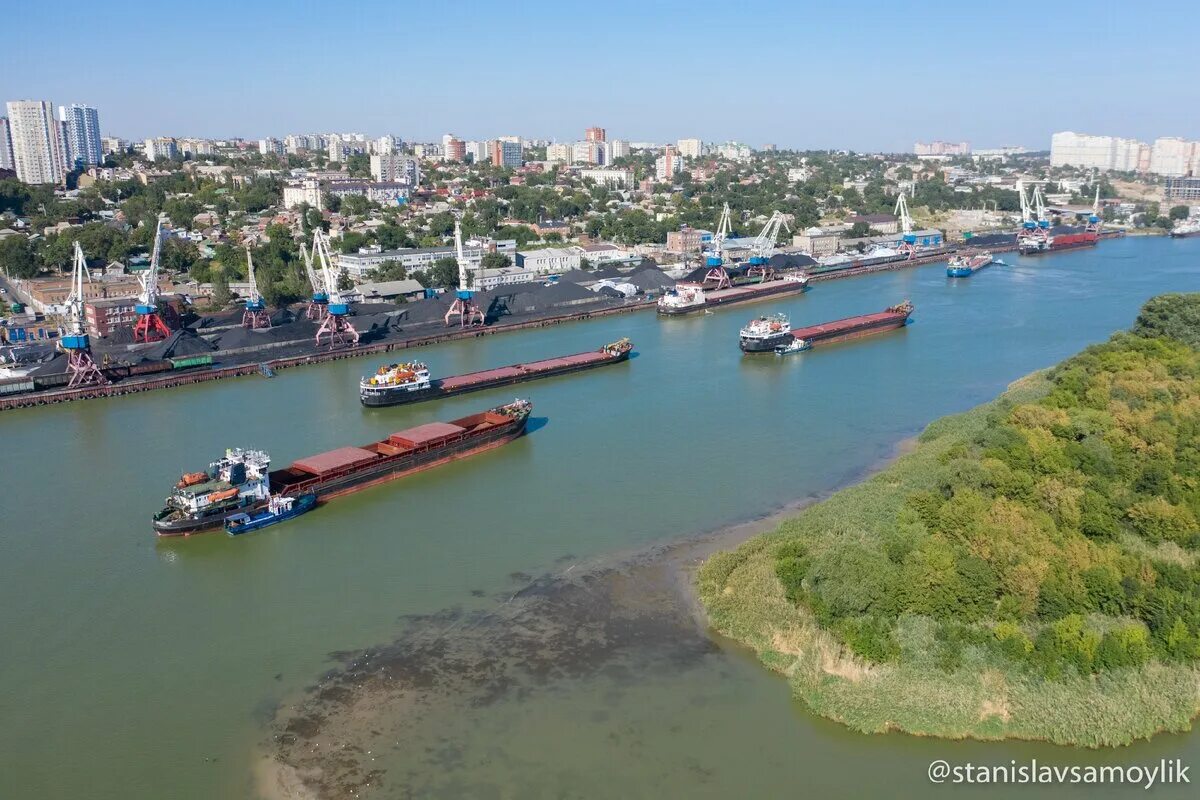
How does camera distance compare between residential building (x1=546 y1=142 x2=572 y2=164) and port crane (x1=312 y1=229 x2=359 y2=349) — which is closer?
port crane (x1=312 y1=229 x2=359 y2=349)

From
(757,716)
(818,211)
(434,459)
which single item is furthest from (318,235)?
(818,211)

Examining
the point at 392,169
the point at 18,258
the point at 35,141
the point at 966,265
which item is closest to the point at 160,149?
the point at 35,141

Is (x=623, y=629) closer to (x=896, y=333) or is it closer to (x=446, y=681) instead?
(x=446, y=681)

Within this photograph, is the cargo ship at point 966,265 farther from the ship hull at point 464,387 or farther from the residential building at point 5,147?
the residential building at point 5,147

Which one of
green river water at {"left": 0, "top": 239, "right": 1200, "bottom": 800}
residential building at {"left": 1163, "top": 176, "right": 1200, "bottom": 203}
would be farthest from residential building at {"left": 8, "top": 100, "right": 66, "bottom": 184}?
residential building at {"left": 1163, "top": 176, "right": 1200, "bottom": 203}

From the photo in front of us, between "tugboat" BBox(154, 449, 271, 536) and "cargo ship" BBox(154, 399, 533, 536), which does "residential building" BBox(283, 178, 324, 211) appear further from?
"tugboat" BBox(154, 449, 271, 536)

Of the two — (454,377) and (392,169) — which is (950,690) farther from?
(392,169)
